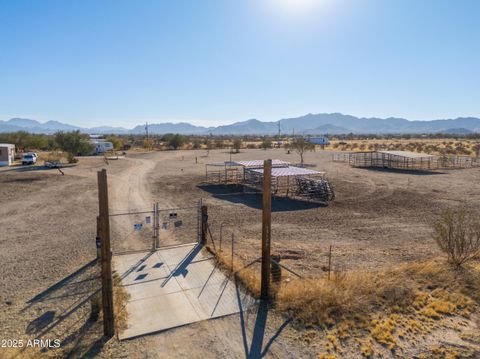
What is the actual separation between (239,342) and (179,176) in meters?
29.3

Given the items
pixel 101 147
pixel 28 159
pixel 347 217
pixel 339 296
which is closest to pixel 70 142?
pixel 28 159

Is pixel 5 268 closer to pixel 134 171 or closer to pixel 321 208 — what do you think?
pixel 321 208

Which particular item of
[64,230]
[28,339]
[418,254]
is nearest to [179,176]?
[64,230]

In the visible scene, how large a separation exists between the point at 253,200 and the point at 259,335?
665 inches

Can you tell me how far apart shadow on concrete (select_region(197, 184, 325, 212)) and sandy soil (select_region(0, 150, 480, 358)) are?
9cm

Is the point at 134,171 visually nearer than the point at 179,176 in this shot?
No

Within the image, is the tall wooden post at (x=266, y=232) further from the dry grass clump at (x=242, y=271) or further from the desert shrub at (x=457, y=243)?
the desert shrub at (x=457, y=243)

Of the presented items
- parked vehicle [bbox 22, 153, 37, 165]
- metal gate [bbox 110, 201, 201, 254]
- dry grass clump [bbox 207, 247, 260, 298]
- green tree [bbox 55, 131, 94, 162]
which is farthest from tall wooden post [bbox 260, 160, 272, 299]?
green tree [bbox 55, 131, 94, 162]

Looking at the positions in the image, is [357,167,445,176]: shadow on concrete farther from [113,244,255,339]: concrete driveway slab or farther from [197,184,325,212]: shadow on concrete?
[113,244,255,339]: concrete driveway slab

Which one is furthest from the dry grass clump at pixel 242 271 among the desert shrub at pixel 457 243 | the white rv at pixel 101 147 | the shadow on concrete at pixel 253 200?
the white rv at pixel 101 147

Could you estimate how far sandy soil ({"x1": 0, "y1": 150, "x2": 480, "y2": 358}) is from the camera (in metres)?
7.75

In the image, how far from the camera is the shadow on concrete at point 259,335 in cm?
729

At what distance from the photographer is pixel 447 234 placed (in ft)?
39.3

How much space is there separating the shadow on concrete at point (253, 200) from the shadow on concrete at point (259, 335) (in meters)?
13.0
